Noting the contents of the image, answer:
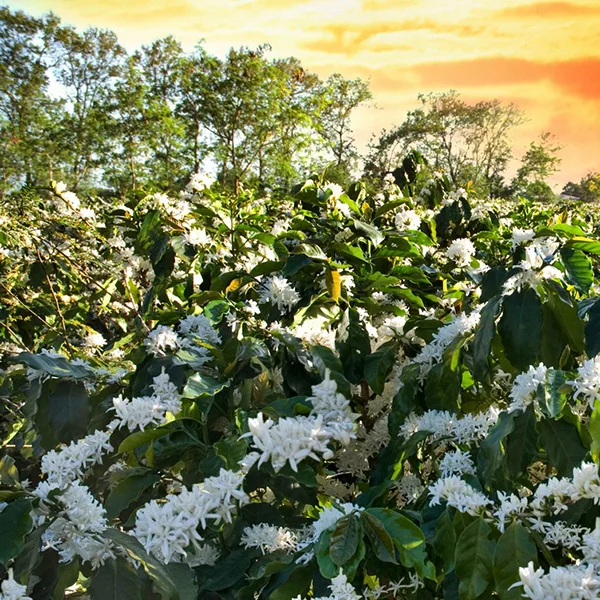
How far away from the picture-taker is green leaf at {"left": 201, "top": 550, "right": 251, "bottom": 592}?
1.10 metres

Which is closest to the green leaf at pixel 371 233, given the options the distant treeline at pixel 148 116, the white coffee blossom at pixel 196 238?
the white coffee blossom at pixel 196 238

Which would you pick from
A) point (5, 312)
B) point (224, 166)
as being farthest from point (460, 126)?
point (5, 312)

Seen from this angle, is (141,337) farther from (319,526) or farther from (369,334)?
(319,526)

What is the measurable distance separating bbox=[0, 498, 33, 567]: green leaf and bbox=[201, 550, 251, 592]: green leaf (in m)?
0.35

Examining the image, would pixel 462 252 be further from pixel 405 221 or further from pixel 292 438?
pixel 292 438

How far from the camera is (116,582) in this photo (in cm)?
87

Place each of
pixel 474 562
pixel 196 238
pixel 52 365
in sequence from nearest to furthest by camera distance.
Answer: pixel 474 562, pixel 52 365, pixel 196 238

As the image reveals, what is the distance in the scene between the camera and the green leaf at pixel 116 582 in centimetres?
86

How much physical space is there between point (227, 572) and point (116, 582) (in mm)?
299

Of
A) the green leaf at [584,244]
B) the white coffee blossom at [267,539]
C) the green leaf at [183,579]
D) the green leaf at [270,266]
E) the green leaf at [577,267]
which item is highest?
the green leaf at [584,244]

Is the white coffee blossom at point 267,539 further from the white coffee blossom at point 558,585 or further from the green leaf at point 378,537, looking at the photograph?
the white coffee blossom at point 558,585

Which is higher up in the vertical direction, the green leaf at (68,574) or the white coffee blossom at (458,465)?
the white coffee blossom at (458,465)

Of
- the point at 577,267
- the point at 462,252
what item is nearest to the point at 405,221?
the point at 462,252

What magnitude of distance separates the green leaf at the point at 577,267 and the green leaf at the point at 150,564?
837 mm
